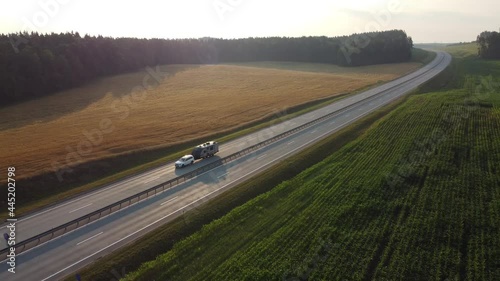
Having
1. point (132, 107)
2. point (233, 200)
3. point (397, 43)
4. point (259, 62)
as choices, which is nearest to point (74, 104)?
point (132, 107)

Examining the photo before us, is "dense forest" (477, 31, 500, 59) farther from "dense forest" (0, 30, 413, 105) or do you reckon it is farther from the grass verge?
the grass verge

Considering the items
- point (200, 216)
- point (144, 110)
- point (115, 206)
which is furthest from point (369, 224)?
point (144, 110)

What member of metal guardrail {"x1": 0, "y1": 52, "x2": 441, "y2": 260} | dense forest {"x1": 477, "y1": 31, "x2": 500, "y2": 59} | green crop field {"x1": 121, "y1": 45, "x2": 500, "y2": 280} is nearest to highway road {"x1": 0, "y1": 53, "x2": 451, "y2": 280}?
metal guardrail {"x1": 0, "y1": 52, "x2": 441, "y2": 260}

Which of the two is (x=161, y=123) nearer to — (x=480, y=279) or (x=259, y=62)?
(x=480, y=279)

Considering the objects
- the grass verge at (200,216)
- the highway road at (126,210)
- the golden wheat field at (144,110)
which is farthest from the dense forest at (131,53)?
the grass verge at (200,216)

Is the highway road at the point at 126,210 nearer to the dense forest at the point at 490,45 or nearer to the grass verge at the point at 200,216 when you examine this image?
the grass verge at the point at 200,216

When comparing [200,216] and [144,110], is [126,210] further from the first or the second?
[144,110]
